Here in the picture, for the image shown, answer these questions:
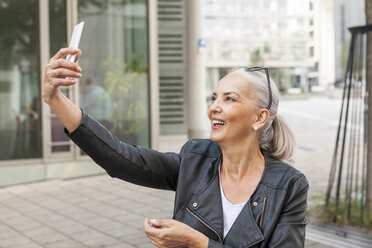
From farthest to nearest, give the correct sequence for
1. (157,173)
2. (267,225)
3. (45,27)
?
(45,27), (157,173), (267,225)

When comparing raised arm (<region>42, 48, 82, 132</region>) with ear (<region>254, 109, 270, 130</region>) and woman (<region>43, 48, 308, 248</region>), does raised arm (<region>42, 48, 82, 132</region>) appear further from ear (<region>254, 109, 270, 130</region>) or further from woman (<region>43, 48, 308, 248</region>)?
ear (<region>254, 109, 270, 130</region>)

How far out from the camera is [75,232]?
19.3 ft

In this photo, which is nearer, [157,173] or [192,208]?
[192,208]

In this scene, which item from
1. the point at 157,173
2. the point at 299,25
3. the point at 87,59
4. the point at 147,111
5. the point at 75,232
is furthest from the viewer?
the point at 299,25

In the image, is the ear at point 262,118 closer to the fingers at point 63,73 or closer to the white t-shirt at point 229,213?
the white t-shirt at point 229,213

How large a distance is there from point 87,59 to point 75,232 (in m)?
4.54

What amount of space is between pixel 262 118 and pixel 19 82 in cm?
746

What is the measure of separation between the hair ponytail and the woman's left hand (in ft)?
1.91

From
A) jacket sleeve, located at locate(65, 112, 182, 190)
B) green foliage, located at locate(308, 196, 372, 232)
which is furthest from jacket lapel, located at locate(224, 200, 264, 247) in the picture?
green foliage, located at locate(308, 196, 372, 232)

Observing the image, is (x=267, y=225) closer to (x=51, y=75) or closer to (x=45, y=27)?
(x=51, y=75)

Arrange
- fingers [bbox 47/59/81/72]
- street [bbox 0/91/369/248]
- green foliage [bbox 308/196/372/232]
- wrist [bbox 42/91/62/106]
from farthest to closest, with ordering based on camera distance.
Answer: green foliage [bbox 308/196/372/232] < street [bbox 0/91/369/248] < wrist [bbox 42/91/62/106] < fingers [bbox 47/59/81/72]

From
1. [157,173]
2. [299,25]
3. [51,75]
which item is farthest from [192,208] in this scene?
[299,25]

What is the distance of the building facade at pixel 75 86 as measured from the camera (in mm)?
8945

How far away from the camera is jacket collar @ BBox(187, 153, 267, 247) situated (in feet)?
7.36
